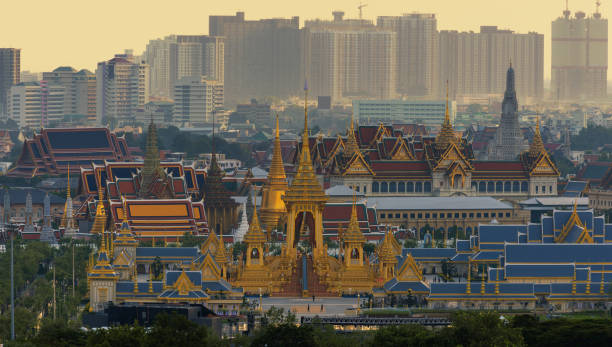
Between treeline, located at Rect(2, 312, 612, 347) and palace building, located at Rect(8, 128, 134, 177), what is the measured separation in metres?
88.9

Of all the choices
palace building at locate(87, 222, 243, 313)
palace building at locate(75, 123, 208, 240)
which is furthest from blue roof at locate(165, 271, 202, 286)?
palace building at locate(75, 123, 208, 240)

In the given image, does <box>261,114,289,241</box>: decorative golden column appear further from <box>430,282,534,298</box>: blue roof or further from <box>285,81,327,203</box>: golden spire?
<box>430,282,534,298</box>: blue roof

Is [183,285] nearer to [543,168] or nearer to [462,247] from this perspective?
[462,247]

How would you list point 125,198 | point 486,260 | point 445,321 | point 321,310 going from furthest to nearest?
point 125,198
point 486,260
point 321,310
point 445,321

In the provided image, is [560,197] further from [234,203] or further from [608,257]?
[608,257]

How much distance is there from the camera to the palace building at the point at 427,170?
406 feet

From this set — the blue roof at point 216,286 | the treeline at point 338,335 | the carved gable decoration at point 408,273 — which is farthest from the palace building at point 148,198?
the treeline at point 338,335

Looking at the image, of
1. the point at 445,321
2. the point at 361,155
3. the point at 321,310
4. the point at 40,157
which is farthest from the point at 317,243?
the point at 40,157

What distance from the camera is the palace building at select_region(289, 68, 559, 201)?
406ft

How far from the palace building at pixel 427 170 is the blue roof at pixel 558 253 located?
42.2 meters

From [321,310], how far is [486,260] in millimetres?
13520

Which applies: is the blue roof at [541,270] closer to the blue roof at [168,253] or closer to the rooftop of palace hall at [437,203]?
the blue roof at [168,253]

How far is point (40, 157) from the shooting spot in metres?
154

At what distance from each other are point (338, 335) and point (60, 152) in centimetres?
Result: 9122
